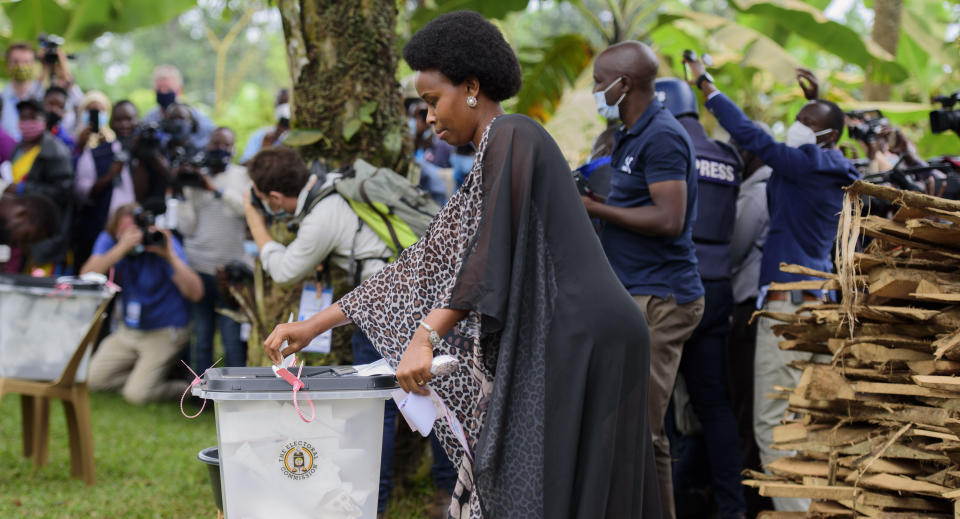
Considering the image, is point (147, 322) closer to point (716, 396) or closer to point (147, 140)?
point (147, 140)

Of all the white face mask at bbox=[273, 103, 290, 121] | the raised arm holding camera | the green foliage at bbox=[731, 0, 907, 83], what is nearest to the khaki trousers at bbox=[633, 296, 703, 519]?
the white face mask at bbox=[273, 103, 290, 121]

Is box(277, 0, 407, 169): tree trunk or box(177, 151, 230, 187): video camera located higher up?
box(277, 0, 407, 169): tree trunk

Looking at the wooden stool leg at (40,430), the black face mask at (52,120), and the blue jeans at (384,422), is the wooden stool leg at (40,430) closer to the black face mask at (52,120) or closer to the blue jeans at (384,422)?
the blue jeans at (384,422)

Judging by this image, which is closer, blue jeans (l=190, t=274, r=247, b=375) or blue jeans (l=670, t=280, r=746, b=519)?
blue jeans (l=670, t=280, r=746, b=519)

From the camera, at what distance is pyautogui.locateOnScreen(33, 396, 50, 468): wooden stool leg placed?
216 inches

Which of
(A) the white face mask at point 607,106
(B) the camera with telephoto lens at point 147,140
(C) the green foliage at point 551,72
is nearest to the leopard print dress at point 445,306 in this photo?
(A) the white face mask at point 607,106

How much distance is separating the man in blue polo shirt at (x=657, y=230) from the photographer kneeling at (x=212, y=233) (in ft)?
13.8

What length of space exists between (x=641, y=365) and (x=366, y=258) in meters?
1.96

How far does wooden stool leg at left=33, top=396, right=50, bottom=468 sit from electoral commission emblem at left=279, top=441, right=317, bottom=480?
3.44 meters

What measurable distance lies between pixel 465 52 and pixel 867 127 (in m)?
3.30

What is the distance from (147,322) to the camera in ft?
24.7

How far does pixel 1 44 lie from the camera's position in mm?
10078

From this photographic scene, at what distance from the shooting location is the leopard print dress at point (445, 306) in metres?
2.72

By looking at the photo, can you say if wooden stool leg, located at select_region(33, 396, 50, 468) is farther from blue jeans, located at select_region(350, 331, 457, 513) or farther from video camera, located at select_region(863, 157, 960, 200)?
video camera, located at select_region(863, 157, 960, 200)
